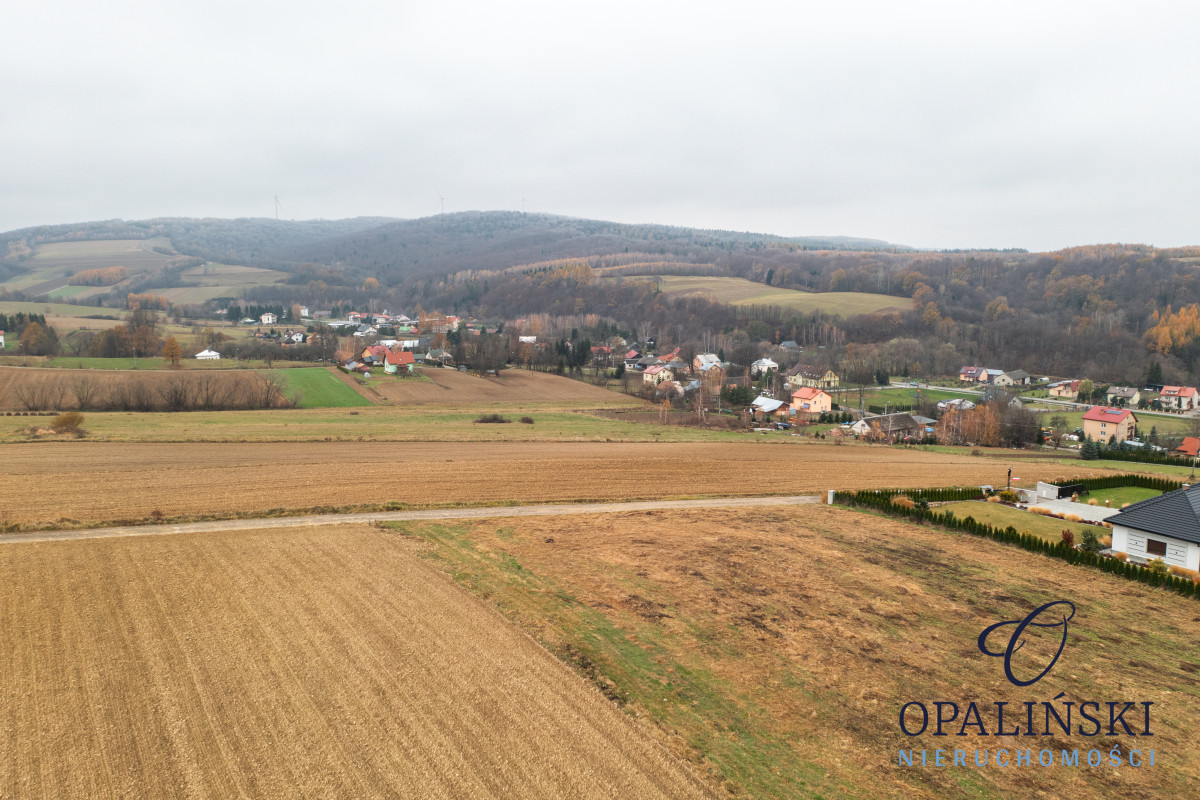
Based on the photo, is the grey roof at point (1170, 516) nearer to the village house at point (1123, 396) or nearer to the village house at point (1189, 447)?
the village house at point (1189, 447)

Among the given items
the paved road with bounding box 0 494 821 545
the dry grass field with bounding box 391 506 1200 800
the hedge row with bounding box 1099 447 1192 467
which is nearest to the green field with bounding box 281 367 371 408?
the paved road with bounding box 0 494 821 545

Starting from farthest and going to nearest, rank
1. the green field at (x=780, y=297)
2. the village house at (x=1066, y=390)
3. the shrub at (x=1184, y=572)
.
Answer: the green field at (x=780, y=297), the village house at (x=1066, y=390), the shrub at (x=1184, y=572)

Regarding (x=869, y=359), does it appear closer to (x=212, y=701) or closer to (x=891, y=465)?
(x=891, y=465)

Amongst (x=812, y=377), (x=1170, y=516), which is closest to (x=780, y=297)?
(x=812, y=377)

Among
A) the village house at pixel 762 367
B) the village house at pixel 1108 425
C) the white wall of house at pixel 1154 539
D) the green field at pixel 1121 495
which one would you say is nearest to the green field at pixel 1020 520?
the white wall of house at pixel 1154 539

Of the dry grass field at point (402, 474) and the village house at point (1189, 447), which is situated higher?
the dry grass field at point (402, 474)

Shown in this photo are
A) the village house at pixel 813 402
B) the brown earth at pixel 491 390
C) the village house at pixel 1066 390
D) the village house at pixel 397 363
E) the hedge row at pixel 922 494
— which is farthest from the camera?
the village house at pixel 1066 390

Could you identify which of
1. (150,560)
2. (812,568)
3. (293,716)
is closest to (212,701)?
(293,716)
